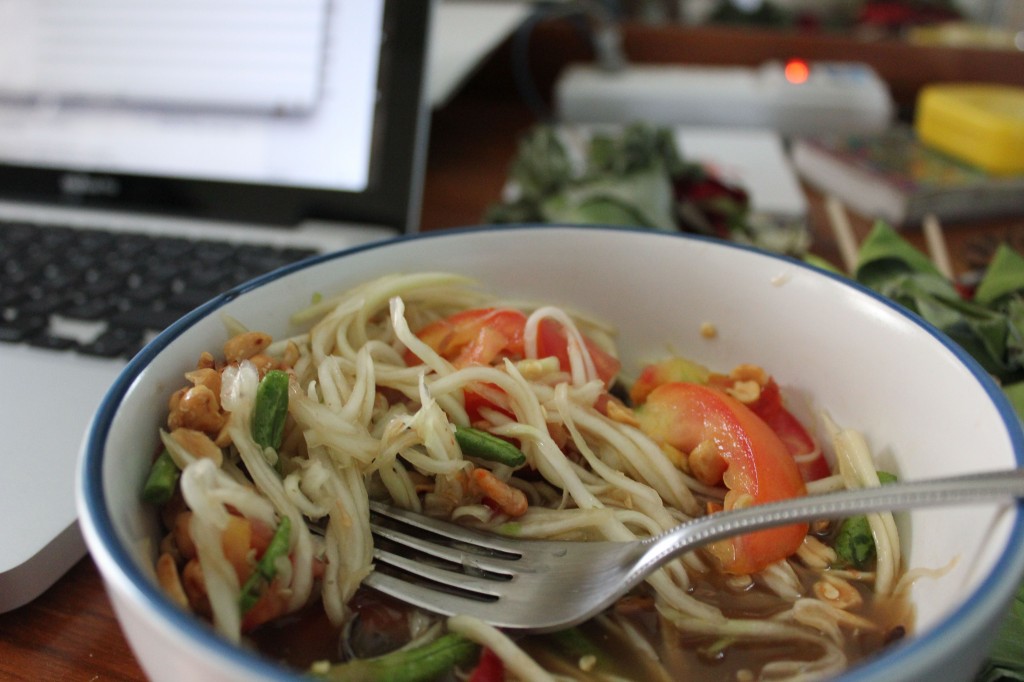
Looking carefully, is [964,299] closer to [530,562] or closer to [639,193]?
[639,193]

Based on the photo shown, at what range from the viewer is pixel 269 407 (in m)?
0.51

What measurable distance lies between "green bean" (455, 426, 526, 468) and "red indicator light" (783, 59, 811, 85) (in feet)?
5.17

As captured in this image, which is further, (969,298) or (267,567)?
(969,298)

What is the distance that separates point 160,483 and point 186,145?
2.44 ft

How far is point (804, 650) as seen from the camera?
47 centimetres

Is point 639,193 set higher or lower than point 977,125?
lower

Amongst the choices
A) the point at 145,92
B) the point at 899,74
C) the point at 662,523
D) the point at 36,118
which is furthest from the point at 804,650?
the point at 899,74

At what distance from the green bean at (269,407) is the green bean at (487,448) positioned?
0.12 m

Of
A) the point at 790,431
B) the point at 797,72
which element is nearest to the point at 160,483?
the point at 790,431

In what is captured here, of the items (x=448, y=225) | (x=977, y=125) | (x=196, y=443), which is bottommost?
(x=448, y=225)

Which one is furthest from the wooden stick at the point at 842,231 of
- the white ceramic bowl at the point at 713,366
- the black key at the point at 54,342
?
the black key at the point at 54,342

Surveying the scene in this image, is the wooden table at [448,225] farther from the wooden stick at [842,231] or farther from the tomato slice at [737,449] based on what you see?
the tomato slice at [737,449]

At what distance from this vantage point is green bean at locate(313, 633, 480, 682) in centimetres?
42

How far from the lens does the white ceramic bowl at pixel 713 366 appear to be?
0.32 meters
